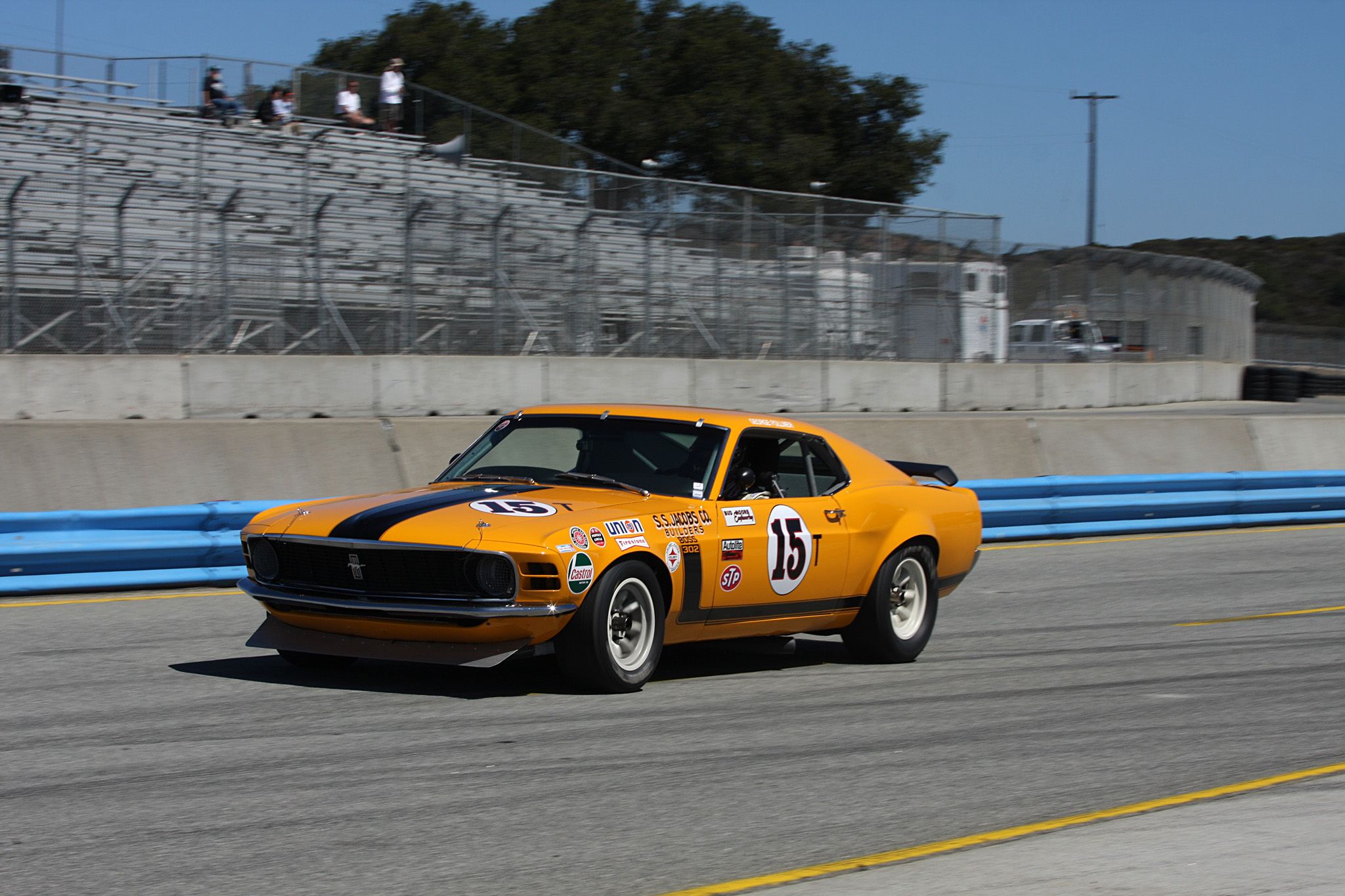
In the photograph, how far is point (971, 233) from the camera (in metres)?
25.6

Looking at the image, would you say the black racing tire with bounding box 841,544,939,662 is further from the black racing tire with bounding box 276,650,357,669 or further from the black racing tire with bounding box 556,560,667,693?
the black racing tire with bounding box 276,650,357,669

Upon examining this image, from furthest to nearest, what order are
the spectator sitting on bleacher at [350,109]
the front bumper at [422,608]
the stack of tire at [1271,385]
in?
the stack of tire at [1271,385] → the spectator sitting on bleacher at [350,109] → the front bumper at [422,608]

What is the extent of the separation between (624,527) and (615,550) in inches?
6.0

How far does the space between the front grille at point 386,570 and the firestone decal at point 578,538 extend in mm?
430

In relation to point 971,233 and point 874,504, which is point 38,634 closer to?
point 874,504

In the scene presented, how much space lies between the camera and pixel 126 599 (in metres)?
9.58

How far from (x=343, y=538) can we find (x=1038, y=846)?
3.35 metres

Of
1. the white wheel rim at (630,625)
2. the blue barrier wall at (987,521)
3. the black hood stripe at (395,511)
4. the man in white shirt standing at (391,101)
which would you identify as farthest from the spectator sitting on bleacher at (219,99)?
the white wheel rim at (630,625)

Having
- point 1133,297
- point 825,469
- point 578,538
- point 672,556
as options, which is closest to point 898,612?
point 825,469

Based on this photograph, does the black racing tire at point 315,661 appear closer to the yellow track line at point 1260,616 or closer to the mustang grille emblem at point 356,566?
the mustang grille emblem at point 356,566

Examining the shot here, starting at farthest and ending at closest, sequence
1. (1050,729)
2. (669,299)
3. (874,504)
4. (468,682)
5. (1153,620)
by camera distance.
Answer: (669,299) < (1153,620) < (874,504) < (468,682) < (1050,729)

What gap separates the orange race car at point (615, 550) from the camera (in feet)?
20.5

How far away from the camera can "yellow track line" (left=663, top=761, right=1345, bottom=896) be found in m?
4.08

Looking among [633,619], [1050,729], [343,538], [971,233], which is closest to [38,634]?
[343,538]
